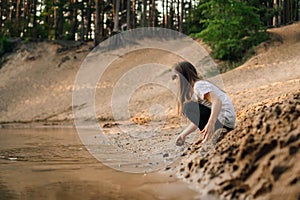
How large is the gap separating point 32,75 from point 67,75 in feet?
8.94

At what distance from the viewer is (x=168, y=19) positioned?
40281 millimetres

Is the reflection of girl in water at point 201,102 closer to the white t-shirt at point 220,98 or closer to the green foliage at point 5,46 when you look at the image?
the white t-shirt at point 220,98

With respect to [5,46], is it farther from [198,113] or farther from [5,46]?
[198,113]

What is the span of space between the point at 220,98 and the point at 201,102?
0.23 metres

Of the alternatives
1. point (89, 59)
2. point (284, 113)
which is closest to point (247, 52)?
point (89, 59)

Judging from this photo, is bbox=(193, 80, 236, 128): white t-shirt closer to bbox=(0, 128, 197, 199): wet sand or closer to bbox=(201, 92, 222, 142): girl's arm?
bbox=(201, 92, 222, 142): girl's arm

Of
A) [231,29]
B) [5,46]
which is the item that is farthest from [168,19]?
[231,29]

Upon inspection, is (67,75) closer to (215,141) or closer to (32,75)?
(32,75)

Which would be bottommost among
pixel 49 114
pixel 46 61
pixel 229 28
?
pixel 49 114

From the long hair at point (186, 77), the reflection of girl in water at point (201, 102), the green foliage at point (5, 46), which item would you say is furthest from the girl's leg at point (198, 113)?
the green foliage at point (5, 46)

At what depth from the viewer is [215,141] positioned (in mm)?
4246

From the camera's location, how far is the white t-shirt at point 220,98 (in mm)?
4262

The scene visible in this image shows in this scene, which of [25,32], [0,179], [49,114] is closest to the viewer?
[0,179]

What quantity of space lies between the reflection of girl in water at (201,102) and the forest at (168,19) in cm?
1588
